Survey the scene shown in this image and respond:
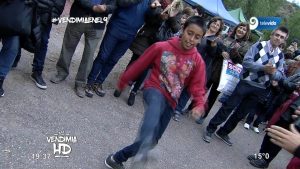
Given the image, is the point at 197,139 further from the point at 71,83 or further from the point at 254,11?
the point at 254,11

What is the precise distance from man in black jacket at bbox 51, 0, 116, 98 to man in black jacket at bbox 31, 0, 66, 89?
0.31m

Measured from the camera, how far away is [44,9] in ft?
15.8

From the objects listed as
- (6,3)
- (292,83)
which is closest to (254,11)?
(292,83)

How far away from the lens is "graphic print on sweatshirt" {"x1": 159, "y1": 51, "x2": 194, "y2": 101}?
3.94m

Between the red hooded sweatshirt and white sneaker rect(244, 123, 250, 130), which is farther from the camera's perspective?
white sneaker rect(244, 123, 250, 130)

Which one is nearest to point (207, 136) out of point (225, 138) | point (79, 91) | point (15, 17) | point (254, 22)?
point (225, 138)

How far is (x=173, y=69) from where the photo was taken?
13.0 ft

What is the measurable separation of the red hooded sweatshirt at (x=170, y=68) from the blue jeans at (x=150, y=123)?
86mm

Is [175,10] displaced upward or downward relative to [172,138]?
upward

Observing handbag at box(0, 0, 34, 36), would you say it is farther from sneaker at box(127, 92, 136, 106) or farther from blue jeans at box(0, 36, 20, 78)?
sneaker at box(127, 92, 136, 106)

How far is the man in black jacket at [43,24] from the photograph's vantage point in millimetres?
4828

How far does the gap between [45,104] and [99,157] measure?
1.12 metres

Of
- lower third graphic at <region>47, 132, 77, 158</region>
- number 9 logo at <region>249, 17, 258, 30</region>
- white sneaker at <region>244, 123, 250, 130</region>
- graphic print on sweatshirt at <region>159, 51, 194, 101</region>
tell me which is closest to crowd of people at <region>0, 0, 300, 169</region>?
graphic print on sweatshirt at <region>159, 51, 194, 101</region>

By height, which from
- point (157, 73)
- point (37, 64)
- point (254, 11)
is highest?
point (157, 73)
